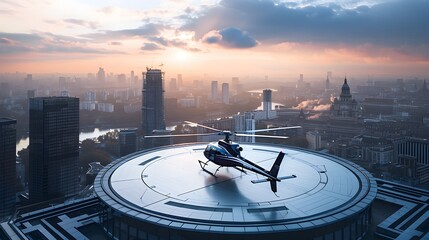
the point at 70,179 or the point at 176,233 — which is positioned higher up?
the point at 176,233

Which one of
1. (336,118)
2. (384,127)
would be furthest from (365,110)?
(384,127)

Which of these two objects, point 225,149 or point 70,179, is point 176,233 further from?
point 70,179

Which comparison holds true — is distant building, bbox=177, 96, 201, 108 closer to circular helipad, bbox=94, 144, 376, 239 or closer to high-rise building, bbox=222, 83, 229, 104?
high-rise building, bbox=222, 83, 229, 104

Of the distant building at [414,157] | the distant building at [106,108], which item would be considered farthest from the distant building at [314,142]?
the distant building at [106,108]

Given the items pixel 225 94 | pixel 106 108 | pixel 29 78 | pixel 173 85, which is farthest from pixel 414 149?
pixel 173 85

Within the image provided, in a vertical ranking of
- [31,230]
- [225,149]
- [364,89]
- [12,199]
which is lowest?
[12,199]
